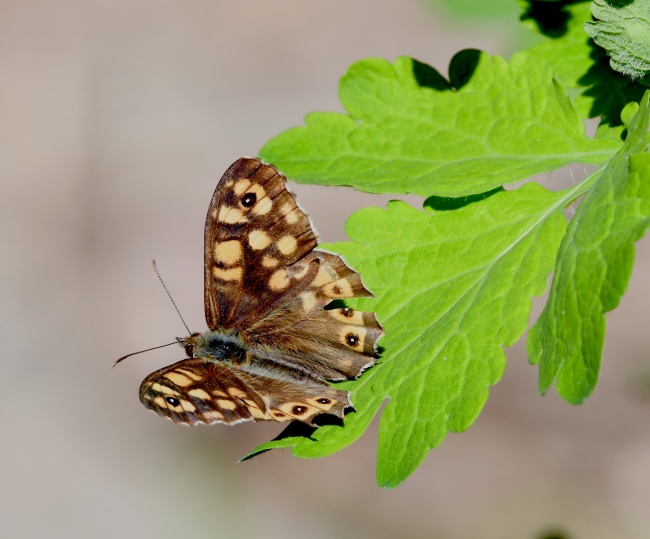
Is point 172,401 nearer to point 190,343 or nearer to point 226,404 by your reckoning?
point 226,404

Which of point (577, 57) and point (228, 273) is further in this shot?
point (228, 273)

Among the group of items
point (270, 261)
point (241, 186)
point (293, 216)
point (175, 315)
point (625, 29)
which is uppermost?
point (625, 29)

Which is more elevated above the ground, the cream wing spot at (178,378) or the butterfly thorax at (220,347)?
the cream wing spot at (178,378)

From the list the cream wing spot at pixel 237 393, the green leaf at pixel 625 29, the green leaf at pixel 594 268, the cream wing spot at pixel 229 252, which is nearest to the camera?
the green leaf at pixel 594 268

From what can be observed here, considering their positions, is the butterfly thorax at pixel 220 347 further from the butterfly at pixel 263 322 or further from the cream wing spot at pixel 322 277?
the cream wing spot at pixel 322 277

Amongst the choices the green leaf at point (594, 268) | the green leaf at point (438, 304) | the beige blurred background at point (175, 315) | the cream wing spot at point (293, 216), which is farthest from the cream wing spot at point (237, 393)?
the beige blurred background at point (175, 315)

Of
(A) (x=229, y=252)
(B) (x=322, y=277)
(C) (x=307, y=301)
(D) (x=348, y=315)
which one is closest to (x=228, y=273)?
(A) (x=229, y=252)

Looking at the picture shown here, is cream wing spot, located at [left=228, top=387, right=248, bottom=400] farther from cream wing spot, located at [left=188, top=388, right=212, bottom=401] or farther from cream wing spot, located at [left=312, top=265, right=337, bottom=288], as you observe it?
cream wing spot, located at [left=312, top=265, right=337, bottom=288]

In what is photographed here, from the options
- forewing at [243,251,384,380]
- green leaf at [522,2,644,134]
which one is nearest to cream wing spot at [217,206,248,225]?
forewing at [243,251,384,380]
